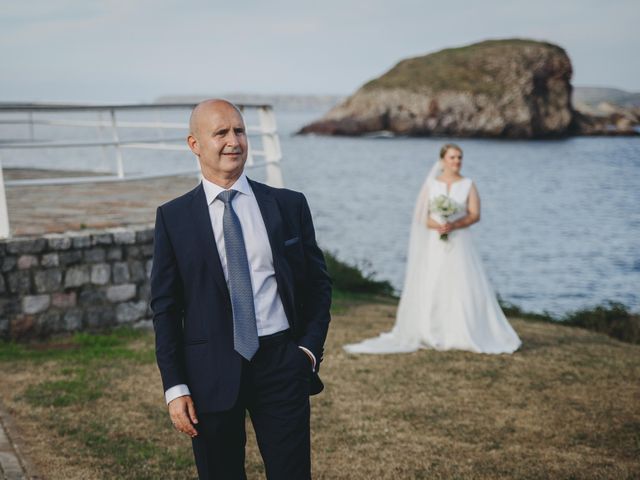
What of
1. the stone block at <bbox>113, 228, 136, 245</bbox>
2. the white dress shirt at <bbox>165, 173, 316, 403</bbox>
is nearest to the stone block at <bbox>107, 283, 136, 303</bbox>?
the stone block at <bbox>113, 228, 136, 245</bbox>

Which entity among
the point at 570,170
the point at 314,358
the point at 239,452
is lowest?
the point at 570,170

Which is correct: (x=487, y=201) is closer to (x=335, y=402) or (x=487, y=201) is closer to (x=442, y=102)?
(x=335, y=402)

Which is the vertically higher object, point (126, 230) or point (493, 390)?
point (126, 230)

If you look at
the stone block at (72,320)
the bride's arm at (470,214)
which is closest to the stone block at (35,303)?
the stone block at (72,320)

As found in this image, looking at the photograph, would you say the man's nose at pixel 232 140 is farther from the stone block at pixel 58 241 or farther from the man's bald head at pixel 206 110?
the stone block at pixel 58 241

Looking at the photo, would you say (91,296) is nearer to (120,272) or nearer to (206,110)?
(120,272)

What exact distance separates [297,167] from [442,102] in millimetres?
50993

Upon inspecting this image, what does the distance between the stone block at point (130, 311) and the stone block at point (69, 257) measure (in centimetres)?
78

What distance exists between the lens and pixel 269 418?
343 cm

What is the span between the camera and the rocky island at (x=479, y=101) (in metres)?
114

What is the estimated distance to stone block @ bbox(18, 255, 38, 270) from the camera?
919 centimetres

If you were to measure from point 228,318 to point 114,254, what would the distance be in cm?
670

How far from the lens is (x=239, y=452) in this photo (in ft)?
11.4

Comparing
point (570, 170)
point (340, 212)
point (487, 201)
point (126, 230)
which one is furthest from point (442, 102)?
point (126, 230)
